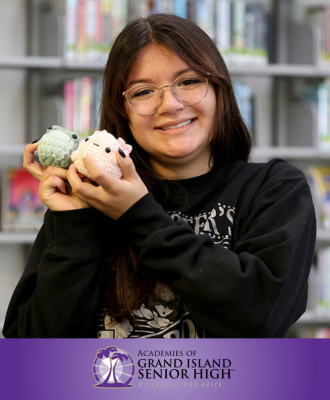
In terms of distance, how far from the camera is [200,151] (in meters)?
1.08

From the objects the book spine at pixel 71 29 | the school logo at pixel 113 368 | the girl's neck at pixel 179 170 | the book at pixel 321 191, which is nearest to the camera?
the school logo at pixel 113 368

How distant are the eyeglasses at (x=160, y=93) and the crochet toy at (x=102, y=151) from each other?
0.15m

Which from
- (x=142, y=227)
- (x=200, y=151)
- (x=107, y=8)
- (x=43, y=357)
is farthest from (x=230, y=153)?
(x=107, y=8)

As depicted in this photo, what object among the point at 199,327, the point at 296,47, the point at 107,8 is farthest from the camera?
the point at 296,47

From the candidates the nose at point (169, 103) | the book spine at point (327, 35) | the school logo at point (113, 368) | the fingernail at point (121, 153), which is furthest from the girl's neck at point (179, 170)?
the book spine at point (327, 35)

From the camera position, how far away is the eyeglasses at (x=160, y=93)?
100 centimetres

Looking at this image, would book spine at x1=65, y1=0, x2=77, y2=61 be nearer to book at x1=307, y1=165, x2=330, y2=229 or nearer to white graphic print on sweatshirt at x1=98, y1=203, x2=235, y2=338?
book at x1=307, y1=165, x2=330, y2=229

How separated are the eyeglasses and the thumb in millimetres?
167

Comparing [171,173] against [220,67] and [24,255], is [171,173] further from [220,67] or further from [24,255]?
[24,255]

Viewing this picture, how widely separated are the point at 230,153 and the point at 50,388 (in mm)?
567

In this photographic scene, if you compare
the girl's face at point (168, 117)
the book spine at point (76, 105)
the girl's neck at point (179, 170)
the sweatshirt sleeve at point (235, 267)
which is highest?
the book spine at point (76, 105)

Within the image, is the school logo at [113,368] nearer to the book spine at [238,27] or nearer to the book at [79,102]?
the book at [79,102]

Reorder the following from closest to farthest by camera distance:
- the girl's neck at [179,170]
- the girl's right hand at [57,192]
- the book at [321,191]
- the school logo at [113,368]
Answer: the school logo at [113,368]
the girl's right hand at [57,192]
the girl's neck at [179,170]
the book at [321,191]

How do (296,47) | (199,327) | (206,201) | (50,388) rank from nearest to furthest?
(50,388) < (199,327) < (206,201) < (296,47)
